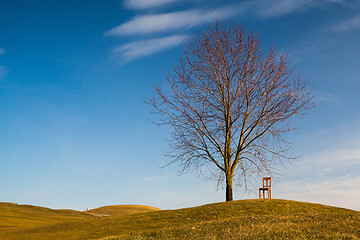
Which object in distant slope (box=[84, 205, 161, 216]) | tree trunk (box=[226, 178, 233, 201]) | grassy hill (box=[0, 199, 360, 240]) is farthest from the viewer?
distant slope (box=[84, 205, 161, 216])

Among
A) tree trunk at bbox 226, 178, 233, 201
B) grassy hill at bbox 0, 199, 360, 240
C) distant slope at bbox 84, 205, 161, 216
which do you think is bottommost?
distant slope at bbox 84, 205, 161, 216

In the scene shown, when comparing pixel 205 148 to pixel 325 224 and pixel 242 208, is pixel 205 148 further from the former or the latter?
pixel 325 224

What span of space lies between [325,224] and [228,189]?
11.5 metres

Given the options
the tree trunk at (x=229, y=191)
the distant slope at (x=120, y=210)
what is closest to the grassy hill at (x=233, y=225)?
the tree trunk at (x=229, y=191)

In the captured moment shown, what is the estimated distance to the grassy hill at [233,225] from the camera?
11.2m

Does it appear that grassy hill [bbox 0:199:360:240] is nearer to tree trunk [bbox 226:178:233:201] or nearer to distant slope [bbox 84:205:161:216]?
tree trunk [bbox 226:178:233:201]

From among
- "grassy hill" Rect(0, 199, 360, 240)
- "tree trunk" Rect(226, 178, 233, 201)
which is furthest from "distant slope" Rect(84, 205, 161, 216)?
"tree trunk" Rect(226, 178, 233, 201)

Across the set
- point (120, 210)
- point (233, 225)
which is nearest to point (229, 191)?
point (233, 225)

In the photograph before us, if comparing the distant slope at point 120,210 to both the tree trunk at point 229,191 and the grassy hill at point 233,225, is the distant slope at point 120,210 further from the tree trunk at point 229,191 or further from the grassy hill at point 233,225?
the tree trunk at point 229,191

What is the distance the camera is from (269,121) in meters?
24.9

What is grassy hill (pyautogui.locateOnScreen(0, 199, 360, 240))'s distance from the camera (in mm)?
11227

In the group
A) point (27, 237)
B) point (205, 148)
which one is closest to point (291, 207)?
point (205, 148)

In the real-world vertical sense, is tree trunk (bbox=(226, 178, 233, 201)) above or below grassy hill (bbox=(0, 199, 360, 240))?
above

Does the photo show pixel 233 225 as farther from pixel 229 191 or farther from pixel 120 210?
pixel 120 210
